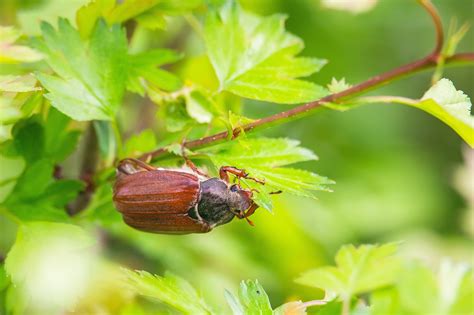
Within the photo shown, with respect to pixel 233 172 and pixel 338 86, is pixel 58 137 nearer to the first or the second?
pixel 233 172

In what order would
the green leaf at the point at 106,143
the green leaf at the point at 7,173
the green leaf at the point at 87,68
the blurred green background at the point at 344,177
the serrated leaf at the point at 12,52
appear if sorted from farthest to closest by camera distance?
the blurred green background at the point at 344,177 → the green leaf at the point at 106,143 → the green leaf at the point at 7,173 → the green leaf at the point at 87,68 → the serrated leaf at the point at 12,52

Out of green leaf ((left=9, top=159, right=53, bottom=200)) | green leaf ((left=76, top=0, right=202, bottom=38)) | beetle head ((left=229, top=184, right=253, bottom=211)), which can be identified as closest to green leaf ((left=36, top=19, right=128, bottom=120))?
green leaf ((left=76, top=0, right=202, bottom=38))

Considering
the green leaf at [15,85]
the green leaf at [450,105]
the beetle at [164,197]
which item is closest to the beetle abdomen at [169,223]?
the beetle at [164,197]

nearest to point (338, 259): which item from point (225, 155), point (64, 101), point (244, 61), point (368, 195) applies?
point (225, 155)

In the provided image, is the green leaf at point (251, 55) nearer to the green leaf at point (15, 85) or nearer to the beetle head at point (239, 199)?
the beetle head at point (239, 199)

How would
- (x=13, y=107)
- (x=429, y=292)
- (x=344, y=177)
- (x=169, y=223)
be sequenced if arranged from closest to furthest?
(x=429, y=292) → (x=13, y=107) → (x=169, y=223) → (x=344, y=177)

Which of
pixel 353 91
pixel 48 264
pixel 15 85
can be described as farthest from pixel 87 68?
pixel 353 91
